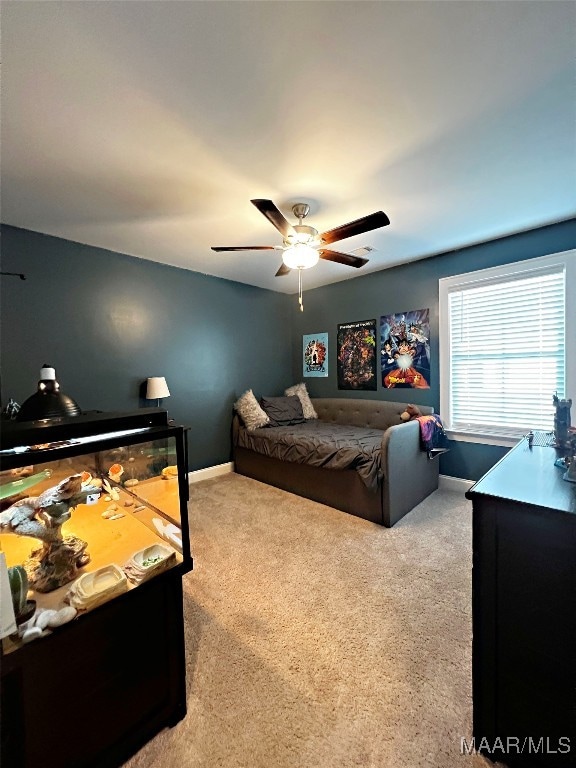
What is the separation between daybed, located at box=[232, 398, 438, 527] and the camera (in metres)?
2.60

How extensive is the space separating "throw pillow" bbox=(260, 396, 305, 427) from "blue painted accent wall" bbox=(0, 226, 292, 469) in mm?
415

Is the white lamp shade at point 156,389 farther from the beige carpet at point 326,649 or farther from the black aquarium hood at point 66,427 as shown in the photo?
the black aquarium hood at point 66,427

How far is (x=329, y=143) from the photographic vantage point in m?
1.67

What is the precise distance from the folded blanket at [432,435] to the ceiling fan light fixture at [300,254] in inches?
74.5

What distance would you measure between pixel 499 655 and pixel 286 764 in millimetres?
807

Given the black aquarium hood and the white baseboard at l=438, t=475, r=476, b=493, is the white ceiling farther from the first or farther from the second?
the white baseboard at l=438, t=475, r=476, b=493

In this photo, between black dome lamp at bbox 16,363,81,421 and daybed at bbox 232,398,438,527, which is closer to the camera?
black dome lamp at bbox 16,363,81,421

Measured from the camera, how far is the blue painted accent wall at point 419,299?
9.44 ft

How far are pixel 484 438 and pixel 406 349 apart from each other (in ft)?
4.19

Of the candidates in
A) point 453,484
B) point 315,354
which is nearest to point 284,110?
point 315,354

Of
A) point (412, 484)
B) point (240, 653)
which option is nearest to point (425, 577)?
point (412, 484)

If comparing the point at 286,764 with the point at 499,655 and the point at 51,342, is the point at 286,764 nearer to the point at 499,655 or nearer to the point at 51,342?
the point at 499,655

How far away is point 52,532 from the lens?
93cm

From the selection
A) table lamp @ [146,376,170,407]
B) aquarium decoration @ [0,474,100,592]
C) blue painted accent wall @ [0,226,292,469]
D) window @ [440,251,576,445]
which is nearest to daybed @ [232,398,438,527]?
window @ [440,251,576,445]
